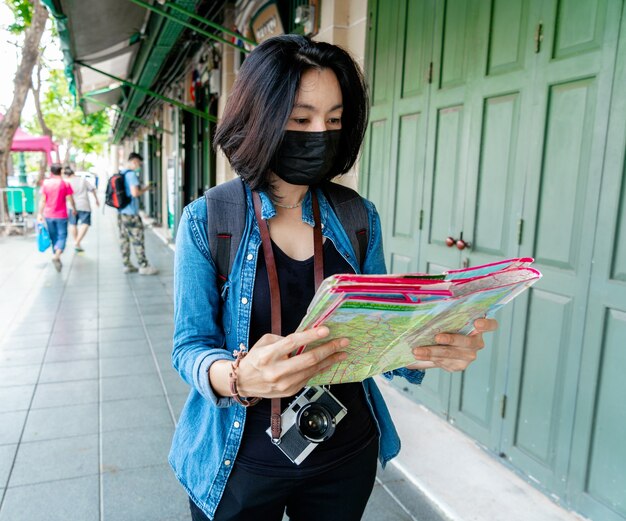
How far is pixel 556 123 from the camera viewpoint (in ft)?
8.11

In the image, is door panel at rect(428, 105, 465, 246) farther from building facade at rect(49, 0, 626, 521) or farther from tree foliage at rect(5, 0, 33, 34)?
tree foliage at rect(5, 0, 33, 34)

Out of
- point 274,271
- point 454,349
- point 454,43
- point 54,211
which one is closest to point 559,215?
point 454,43

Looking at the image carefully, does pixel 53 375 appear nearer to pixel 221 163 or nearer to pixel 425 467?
pixel 425 467

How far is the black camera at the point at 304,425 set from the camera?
117 cm

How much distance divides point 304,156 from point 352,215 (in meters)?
0.20

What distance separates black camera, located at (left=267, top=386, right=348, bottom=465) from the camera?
1.17 m

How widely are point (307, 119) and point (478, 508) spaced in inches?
85.8

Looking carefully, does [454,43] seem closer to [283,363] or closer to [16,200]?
[283,363]

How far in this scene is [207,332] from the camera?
1150 millimetres

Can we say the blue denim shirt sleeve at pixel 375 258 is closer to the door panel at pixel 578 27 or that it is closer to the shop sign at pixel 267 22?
the door panel at pixel 578 27

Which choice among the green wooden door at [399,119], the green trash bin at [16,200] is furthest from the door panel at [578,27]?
the green trash bin at [16,200]

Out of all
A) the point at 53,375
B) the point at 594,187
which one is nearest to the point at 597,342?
the point at 594,187

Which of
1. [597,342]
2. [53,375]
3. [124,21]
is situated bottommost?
[53,375]

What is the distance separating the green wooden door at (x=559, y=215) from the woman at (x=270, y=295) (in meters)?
1.46
